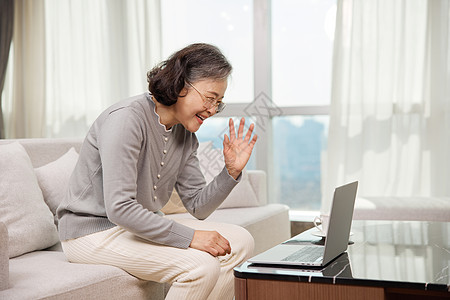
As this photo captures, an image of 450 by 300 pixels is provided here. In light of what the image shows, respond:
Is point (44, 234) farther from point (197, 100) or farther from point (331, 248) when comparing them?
point (331, 248)

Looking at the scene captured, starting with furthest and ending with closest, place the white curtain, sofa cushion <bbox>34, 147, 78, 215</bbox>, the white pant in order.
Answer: the white curtain
sofa cushion <bbox>34, 147, 78, 215</bbox>
the white pant

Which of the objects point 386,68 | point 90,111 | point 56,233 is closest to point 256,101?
point 386,68

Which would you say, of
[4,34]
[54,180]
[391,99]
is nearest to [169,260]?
[54,180]

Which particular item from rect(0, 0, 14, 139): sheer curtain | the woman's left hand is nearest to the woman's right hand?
the woman's left hand

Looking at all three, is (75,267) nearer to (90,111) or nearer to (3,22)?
(90,111)

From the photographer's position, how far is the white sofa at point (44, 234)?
5.70 ft

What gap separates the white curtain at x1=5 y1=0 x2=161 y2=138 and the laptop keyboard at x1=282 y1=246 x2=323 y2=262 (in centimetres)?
328

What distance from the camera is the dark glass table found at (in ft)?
4.44

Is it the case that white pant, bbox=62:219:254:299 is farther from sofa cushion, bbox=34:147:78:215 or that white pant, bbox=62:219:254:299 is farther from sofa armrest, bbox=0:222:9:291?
sofa cushion, bbox=34:147:78:215

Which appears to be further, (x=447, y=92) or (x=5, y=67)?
(x=5, y=67)

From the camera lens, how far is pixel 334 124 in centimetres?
423

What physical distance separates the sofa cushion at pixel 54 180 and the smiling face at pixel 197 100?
82 cm

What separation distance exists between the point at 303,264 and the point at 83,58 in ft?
12.6

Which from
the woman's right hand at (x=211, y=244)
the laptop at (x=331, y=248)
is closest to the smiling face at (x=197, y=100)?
the woman's right hand at (x=211, y=244)
